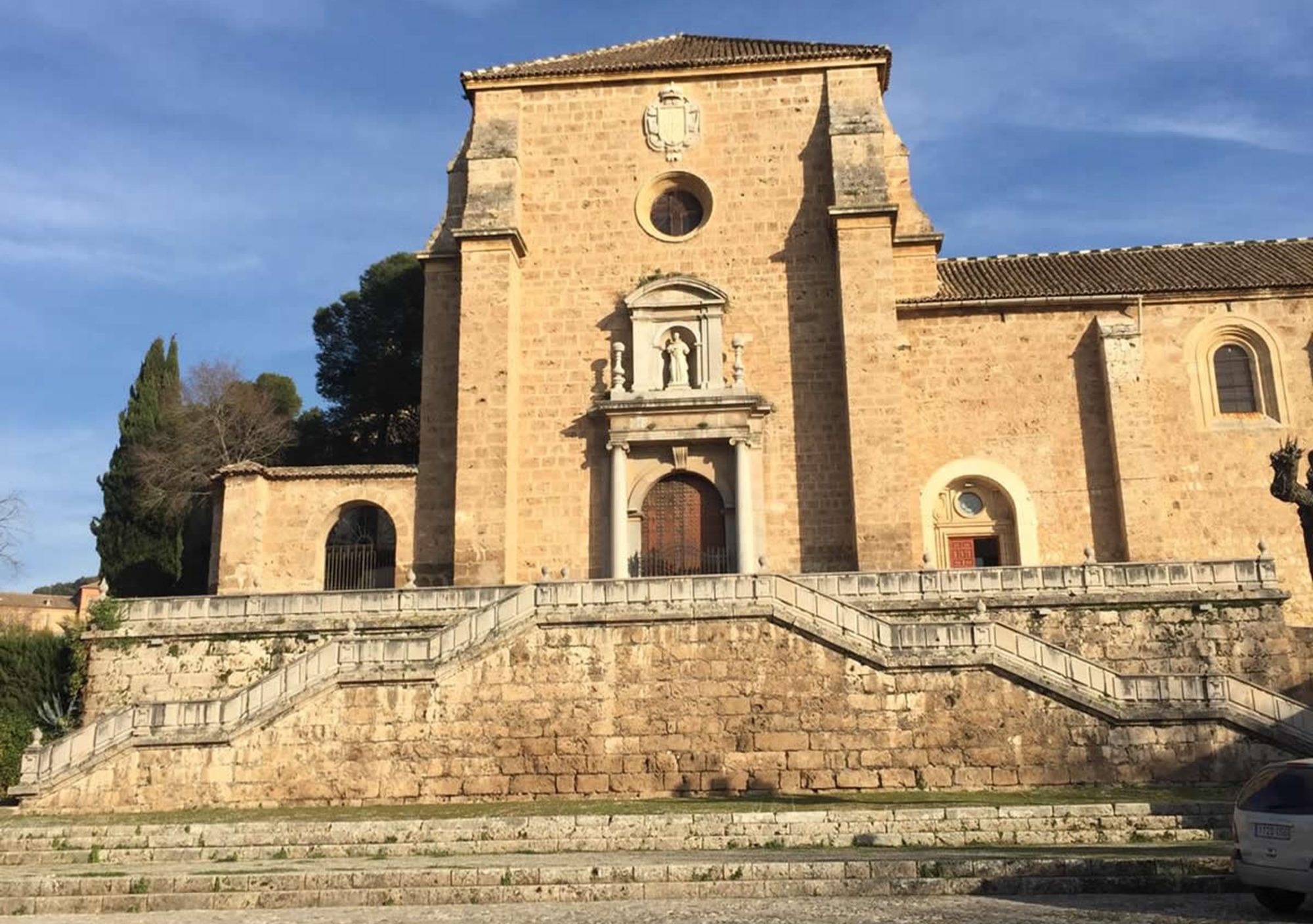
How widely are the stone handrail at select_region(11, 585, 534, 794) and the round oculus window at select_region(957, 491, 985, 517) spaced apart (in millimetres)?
10634

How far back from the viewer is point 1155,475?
76.0ft

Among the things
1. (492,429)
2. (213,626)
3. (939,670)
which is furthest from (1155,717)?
(213,626)

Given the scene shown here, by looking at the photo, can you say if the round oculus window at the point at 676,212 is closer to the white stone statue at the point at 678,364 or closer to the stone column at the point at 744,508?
the white stone statue at the point at 678,364

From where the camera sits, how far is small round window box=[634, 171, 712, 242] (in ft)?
82.9

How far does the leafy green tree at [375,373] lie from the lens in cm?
3884

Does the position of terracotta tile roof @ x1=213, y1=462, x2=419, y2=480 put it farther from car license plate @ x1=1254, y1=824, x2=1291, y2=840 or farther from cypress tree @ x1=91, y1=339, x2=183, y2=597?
car license plate @ x1=1254, y1=824, x2=1291, y2=840

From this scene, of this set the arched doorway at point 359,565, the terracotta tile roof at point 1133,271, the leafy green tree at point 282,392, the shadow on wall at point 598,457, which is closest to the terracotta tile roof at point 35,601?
the leafy green tree at point 282,392

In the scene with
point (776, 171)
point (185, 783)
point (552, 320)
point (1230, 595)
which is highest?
point (776, 171)

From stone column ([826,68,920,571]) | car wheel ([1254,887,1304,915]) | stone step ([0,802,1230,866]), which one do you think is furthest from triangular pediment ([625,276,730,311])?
car wheel ([1254,887,1304,915])

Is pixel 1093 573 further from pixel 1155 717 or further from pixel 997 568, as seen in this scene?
pixel 1155 717

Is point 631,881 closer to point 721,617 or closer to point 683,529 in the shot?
point 721,617

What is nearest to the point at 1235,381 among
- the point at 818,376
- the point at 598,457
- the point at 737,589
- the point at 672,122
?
the point at 818,376

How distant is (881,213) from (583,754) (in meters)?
12.7

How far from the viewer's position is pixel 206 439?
119 feet
